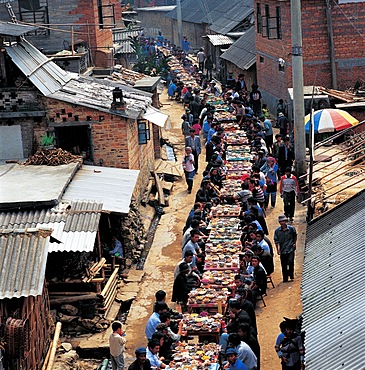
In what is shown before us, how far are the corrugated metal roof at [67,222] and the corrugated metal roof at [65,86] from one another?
15.0ft

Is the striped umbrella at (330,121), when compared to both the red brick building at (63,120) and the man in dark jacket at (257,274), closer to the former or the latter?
the red brick building at (63,120)

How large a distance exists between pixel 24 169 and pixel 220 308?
700cm

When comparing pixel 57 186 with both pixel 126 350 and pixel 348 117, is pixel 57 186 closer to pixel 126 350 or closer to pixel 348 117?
pixel 126 350

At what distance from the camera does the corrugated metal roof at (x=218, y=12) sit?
2044 inches

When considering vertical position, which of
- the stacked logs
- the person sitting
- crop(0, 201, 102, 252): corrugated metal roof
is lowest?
the stacked logs

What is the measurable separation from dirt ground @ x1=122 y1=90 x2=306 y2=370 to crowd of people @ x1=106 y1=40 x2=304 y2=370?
360 millimetres

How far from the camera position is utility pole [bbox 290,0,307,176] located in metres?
23.9

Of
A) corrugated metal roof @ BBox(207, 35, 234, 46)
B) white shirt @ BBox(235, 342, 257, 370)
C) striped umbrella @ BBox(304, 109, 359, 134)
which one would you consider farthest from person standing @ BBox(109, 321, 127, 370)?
corrugated metal roof @ BBox(207, 35, 234, 46)

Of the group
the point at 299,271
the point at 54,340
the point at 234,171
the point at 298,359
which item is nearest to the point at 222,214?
the point at 299,271

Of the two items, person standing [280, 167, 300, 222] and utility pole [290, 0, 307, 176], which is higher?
utility pole [290, 0, 307, 176]

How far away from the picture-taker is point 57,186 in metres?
18.0

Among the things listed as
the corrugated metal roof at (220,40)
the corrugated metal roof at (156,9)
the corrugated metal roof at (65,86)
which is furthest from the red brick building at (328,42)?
the corrugated metal roof at (156,9)

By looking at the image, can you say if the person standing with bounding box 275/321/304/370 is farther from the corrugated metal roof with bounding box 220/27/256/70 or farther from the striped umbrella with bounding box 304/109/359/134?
the corrugated metal roof with bounding box 220/27/256/70

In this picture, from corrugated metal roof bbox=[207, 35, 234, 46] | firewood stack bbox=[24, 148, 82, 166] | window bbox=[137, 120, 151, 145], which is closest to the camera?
firewood stack bbox=[24, 148, 82, 166]
